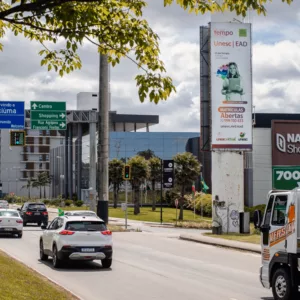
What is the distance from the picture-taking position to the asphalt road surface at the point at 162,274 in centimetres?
1611

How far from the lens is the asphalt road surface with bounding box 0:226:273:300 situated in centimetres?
1611

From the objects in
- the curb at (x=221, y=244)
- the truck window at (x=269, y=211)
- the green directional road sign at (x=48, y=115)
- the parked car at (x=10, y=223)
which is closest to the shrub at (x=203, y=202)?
the green directional road sign at (x=48, y=115)

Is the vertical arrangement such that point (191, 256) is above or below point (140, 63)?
below

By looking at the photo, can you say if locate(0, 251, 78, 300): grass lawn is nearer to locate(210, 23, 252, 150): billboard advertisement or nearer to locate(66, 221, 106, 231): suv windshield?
locate(66, 221, 106, 231): suv windshield

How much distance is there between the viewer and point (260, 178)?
71.4m

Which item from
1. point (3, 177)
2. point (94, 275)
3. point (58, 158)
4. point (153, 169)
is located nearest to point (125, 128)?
point (58, 158)

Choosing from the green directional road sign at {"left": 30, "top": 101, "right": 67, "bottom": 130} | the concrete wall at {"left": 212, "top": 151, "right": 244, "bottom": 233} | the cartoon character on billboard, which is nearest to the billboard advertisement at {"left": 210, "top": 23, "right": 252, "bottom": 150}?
the cartoon character on billboard

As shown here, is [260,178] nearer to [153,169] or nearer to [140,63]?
[153,169]

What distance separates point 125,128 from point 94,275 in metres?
95.2

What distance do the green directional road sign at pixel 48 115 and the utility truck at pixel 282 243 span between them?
30594mm

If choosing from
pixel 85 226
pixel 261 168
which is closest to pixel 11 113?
pixel 85 226

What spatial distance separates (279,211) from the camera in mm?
14289

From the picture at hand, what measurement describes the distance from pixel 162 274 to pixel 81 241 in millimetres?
2808

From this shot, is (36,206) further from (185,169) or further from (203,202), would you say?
(203,202)
